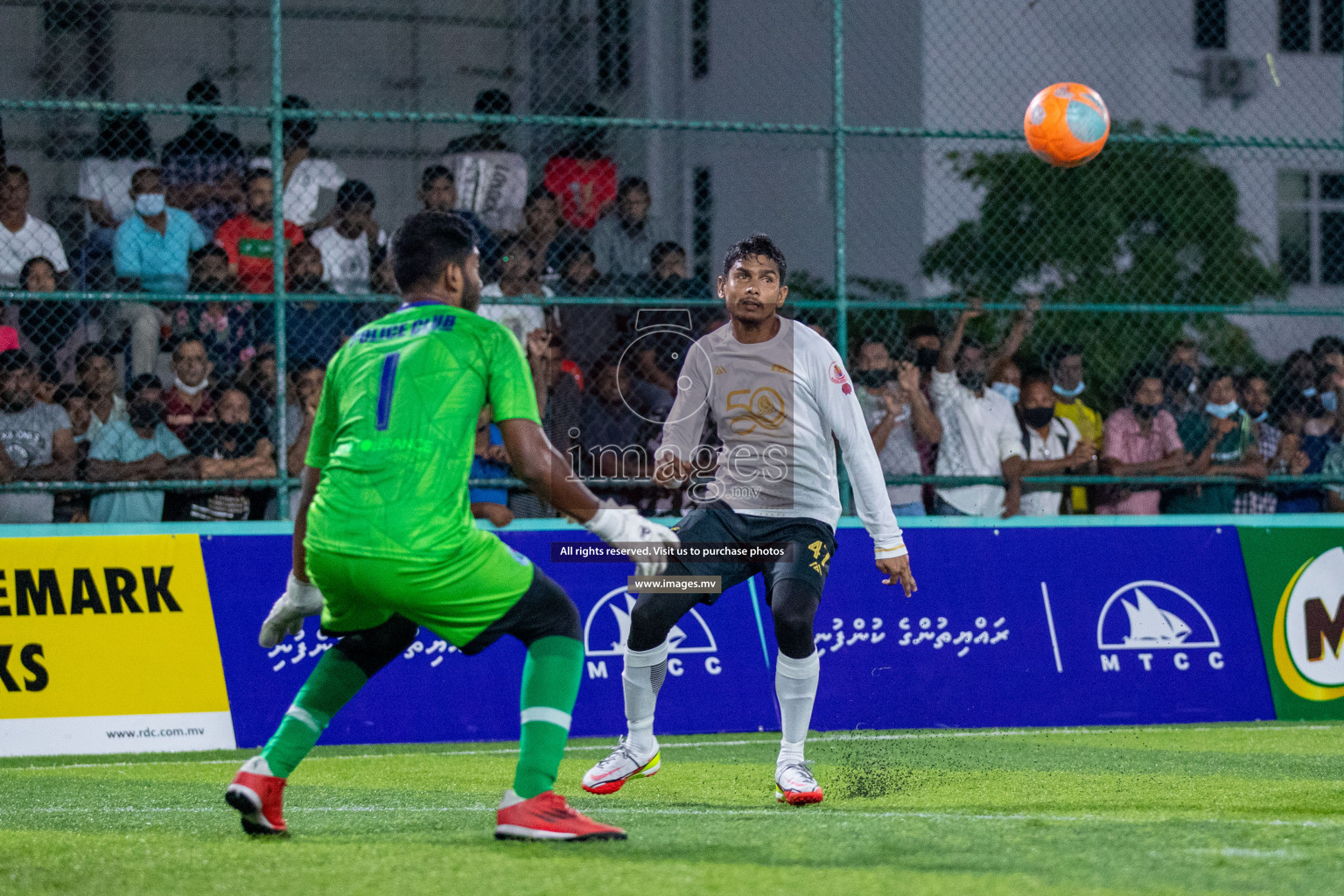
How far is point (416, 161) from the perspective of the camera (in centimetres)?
1644

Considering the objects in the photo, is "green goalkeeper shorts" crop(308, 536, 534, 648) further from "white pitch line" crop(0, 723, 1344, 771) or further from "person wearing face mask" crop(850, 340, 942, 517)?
"person wearing face mask" crop(850, 340, 942, 517)

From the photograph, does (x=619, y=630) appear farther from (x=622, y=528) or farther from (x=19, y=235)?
(x=622, y=528)

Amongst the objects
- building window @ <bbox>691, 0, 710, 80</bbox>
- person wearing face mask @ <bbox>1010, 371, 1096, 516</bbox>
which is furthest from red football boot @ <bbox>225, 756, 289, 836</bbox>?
building window @ <bbox>691, 0, 710, 80</bbox>

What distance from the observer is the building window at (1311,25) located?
27094mm

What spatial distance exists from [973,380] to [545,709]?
6.31m

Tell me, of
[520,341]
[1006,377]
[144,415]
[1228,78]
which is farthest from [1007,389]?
[1228,78]

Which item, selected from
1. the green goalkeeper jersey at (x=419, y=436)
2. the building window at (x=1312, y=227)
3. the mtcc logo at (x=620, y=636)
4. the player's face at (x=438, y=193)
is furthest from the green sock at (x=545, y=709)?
the building window at (x=1312, y=227)

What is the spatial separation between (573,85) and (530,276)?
7.90 m

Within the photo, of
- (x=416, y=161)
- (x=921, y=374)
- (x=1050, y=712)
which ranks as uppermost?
(x=416, y=161)

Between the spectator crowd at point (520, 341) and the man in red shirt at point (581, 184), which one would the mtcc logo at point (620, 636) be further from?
the man in red shirt at point (581, 184)

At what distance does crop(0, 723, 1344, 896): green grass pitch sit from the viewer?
4164mm

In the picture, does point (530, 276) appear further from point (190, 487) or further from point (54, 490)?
point (54, 490)

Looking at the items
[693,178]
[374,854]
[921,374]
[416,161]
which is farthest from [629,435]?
[693,178]

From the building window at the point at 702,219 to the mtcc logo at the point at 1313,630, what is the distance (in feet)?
14.4
